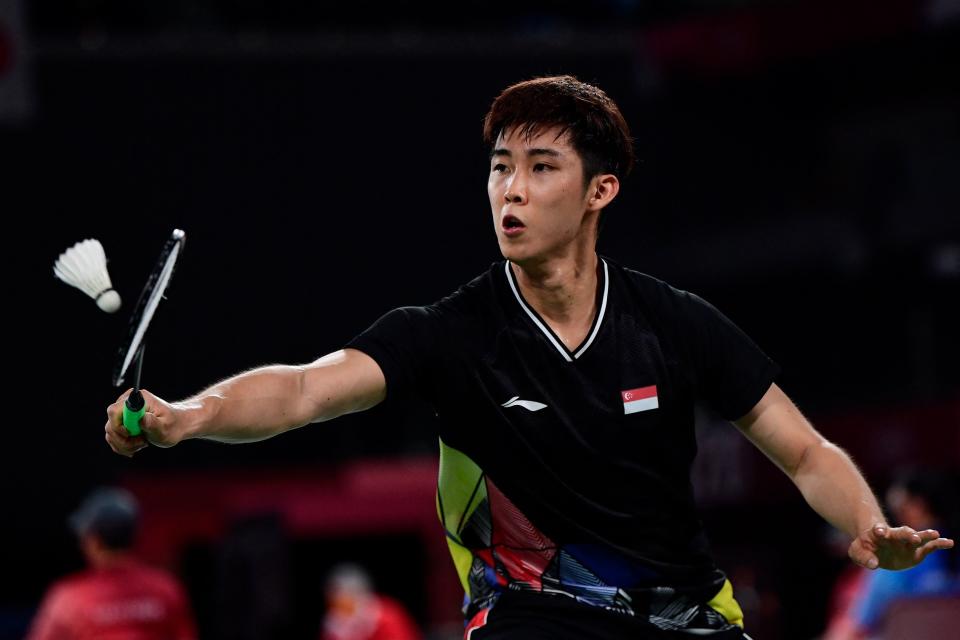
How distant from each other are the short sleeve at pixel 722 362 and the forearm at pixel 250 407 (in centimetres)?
88

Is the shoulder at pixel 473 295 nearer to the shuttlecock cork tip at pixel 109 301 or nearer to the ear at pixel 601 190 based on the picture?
the ear at pixel 601 190

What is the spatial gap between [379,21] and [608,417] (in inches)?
385

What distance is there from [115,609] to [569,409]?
3.81 metres

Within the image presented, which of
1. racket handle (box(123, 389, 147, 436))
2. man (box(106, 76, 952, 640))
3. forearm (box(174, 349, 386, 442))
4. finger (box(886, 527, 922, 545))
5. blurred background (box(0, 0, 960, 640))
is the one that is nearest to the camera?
racket handle (box(123, 389, 147, 436))

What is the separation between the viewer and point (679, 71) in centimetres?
1271

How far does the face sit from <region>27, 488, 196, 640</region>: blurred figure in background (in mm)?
3805

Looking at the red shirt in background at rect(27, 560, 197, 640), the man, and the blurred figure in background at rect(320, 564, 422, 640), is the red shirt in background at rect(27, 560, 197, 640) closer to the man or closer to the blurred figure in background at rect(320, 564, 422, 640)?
the man

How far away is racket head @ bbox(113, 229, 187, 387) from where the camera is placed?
265 centimetres

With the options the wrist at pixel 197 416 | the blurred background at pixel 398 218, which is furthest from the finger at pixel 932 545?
the blurred background at pixel 398 218

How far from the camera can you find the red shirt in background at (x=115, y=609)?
6.41 m

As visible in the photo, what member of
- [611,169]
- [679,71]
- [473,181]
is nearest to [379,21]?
[473,181]

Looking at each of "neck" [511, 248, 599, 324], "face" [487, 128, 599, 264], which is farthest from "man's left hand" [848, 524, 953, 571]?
"face" [487, 128, 599, 264]

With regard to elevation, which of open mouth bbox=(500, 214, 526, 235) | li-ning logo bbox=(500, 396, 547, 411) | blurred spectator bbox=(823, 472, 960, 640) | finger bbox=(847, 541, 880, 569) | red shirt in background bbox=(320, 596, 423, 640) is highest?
open mouth bbox=(500, 214, 526, 235)

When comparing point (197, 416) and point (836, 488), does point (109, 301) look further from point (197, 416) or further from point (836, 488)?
point (836, 488)
